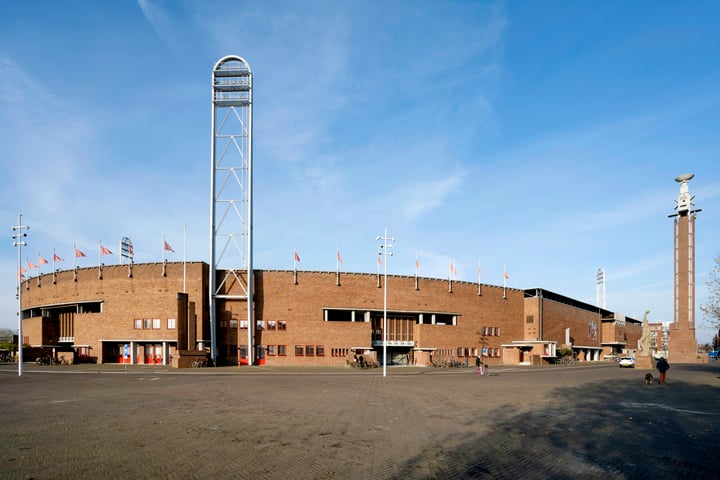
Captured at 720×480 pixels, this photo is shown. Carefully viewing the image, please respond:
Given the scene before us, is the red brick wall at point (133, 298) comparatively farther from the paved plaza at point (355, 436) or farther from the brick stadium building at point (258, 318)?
the paved plaza at point (355, 436)

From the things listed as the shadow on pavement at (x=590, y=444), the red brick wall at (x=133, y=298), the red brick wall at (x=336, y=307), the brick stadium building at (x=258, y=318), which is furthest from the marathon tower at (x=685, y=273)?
the red brick wall at (x=133, y=298)

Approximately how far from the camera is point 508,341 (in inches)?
3332

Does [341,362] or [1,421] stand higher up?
[1,421]

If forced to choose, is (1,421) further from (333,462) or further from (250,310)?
(250,310)

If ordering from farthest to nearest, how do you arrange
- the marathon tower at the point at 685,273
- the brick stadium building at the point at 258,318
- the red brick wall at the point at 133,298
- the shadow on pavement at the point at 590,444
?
1. the marathon tower at the point at 685,273
2. the brick stadium building at the point at 258,318
3. the red brick wall at the point at 133,298
4. the shadow on pavement at the point at 590,444

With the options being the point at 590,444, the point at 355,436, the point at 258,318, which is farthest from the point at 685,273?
the point at 355,436

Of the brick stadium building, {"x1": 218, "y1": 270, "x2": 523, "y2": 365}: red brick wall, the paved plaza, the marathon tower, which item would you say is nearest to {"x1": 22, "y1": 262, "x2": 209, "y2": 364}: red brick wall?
the brick stadium building

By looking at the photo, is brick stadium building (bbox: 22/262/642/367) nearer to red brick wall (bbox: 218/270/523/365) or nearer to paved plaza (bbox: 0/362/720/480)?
red brick wall (bbox: 218/270/523/365)

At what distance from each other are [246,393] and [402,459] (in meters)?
17.5

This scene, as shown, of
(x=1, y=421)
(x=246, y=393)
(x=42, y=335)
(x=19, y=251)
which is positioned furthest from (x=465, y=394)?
(x=42, y=335)

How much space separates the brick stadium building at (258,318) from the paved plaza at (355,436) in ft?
122

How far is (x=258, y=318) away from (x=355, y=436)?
168 ft

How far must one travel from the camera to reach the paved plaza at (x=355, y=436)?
11766 millimetres

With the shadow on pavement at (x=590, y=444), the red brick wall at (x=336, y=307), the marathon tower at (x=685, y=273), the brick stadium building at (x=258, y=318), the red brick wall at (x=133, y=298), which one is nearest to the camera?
the shadow on pavement at (x=590, y=444)
